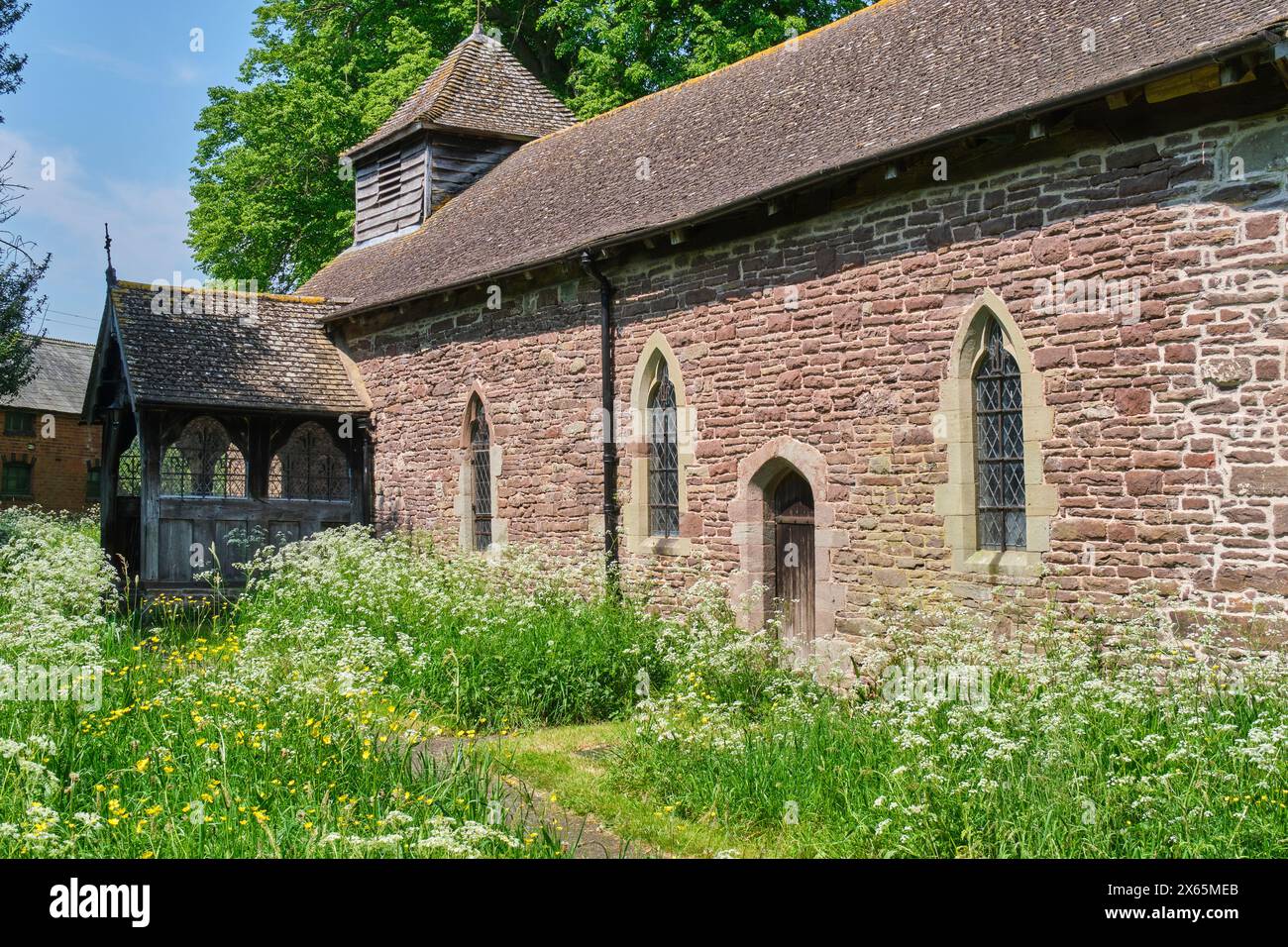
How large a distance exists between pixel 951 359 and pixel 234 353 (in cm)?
1113

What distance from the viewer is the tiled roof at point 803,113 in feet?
30.1

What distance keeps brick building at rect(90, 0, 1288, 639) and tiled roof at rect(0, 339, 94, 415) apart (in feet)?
83.2

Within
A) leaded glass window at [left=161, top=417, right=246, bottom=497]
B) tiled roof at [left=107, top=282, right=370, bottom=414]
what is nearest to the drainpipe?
tiled roof at [left=107, top=282, right=370, bottom=414]

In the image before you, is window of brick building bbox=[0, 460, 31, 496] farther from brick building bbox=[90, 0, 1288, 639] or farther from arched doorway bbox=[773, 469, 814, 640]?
arched doorway bbox=[773, 469, 814, 640]

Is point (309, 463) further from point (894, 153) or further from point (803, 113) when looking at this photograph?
point (894, 153)

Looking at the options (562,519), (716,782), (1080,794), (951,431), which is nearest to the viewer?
(1080,794)

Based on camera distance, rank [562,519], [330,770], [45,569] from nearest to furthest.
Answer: [330,770] → [45,569] → [562,519]

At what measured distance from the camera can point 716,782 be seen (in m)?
6.97

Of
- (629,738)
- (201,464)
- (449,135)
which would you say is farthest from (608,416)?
(449,135)

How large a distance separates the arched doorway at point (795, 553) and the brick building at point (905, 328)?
0.04 m

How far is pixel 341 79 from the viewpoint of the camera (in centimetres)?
2834

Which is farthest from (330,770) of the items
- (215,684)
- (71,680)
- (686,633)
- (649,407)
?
(649,407)

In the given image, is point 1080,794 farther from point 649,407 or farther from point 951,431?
point 649,407
